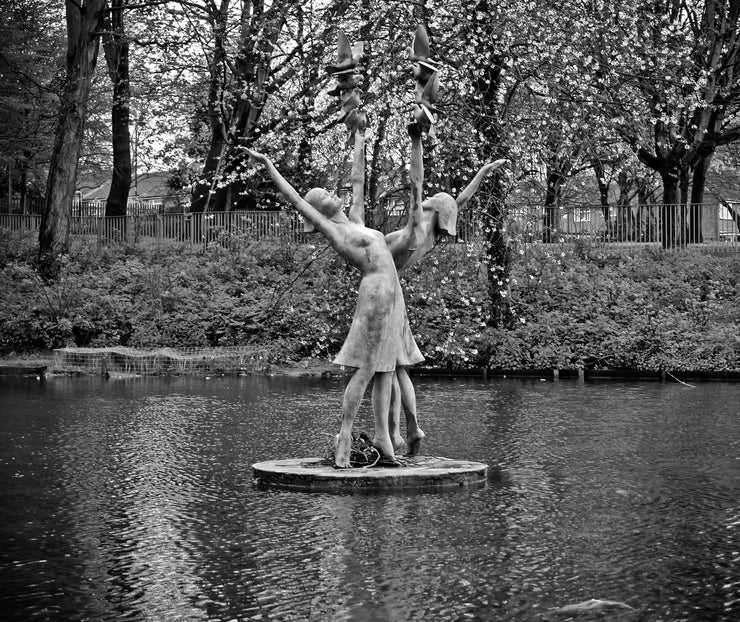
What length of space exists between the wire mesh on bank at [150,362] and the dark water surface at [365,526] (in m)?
9.08

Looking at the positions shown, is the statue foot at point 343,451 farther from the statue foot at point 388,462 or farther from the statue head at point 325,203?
the statue head at point 325,203

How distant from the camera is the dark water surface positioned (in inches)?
258

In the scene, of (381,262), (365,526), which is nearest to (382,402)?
(381,262)

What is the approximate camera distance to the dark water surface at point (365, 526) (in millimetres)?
6559

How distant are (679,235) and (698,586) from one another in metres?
30.3

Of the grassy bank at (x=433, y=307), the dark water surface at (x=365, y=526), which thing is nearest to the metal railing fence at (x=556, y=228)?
the grassy bank at (x=433, y=307)

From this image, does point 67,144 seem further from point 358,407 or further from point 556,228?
point 358,407

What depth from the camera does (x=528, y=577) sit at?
23.2ft

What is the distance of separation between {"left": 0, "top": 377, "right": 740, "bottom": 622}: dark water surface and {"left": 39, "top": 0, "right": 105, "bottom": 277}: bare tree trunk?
739 inches

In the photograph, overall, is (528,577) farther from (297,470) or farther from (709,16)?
(709,16)

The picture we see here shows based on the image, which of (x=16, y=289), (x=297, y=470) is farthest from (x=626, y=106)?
(x=297, y=470)

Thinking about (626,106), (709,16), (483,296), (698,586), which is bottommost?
(698,586)

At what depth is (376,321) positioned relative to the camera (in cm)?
1054

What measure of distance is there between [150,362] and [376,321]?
1570 cm
